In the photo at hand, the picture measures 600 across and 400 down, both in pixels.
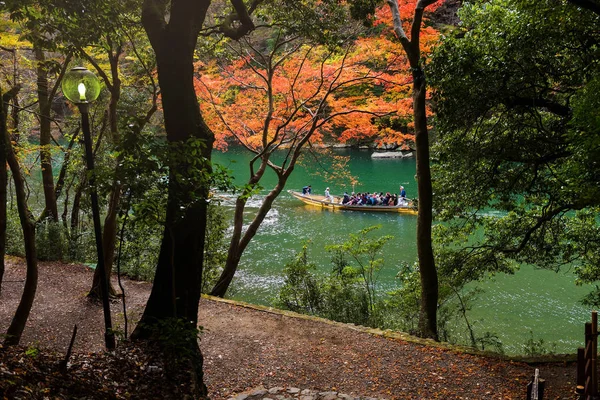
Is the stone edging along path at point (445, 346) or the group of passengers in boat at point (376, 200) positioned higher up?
the group of passengers in boat at point (376, 200)

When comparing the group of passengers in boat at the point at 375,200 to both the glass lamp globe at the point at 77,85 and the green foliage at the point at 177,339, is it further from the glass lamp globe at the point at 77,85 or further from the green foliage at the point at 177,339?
the green foliage at the point at 177,339

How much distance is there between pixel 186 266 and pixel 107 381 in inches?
49.4

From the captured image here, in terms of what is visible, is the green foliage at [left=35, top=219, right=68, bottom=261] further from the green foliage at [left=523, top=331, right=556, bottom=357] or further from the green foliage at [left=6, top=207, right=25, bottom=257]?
the green foliage at [left=523, top=331, right=556, bottom=357]

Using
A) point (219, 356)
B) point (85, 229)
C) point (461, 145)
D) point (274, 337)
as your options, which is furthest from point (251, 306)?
point (85, 229)

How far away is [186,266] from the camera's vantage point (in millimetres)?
4301

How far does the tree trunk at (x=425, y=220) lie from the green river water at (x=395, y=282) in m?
2.93

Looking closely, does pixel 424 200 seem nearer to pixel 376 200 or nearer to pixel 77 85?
pixel 77 85

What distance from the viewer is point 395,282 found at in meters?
12.9

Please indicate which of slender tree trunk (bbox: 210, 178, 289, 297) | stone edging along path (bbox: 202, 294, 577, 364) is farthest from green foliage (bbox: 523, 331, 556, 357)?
slender tree trunk (bbox: 210, 178, 289, 297)

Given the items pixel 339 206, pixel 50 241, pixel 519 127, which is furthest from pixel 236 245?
pixel 339 206

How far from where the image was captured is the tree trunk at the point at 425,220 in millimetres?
6812

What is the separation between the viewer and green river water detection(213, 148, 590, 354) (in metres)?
10.2

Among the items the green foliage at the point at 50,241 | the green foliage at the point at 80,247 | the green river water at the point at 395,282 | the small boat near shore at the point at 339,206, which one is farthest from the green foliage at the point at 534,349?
the small boat near shore at the point at 339,206

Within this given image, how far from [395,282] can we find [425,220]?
6357mm
